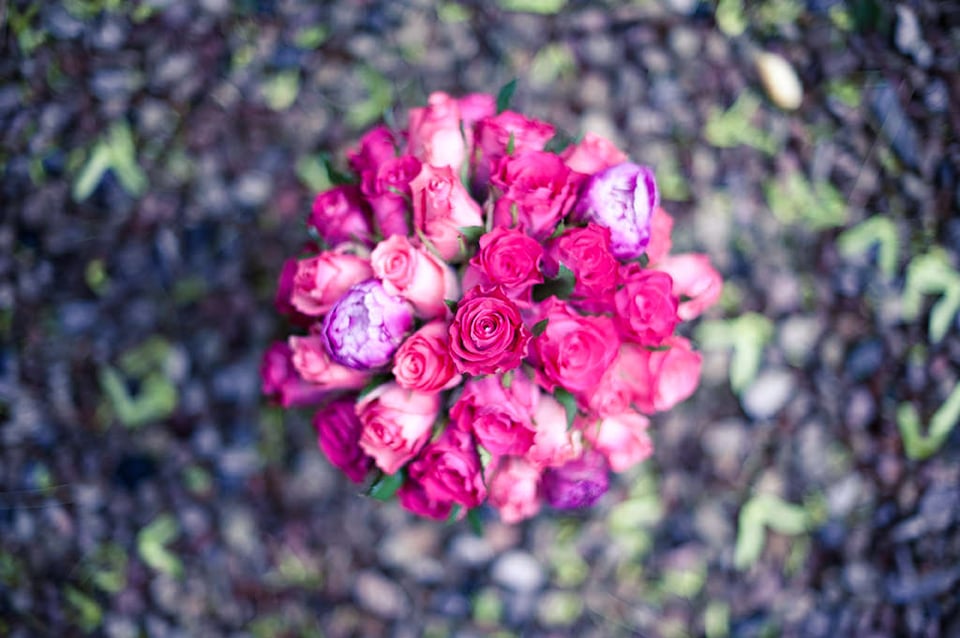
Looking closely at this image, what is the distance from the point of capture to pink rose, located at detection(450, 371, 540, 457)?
0.70m

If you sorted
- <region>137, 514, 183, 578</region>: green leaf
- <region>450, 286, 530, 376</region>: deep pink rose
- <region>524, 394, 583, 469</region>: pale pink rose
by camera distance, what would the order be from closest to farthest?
<region>450, 286, 530, 376</region>: deep pink rose → <region>524, 394, 583, 469</region>: pale pink rose → <region>137, 514, 183, 578</region>: green leaf

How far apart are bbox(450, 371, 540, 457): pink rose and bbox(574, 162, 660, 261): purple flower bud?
0.56 feet

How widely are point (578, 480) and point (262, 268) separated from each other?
1.99ft

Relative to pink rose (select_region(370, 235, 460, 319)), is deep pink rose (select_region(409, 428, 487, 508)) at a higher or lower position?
lower

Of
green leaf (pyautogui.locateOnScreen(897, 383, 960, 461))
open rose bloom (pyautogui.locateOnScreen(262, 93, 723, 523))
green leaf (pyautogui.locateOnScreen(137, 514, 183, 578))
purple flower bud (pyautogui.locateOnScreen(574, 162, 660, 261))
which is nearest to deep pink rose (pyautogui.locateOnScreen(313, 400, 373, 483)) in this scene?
open rose bloom (pyautogui.locateOnScreen(262, 93, 723, 523))

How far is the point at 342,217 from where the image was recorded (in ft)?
2.56

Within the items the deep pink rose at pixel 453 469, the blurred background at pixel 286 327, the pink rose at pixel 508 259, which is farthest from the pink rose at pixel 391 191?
the blurred background at pixel 286 327

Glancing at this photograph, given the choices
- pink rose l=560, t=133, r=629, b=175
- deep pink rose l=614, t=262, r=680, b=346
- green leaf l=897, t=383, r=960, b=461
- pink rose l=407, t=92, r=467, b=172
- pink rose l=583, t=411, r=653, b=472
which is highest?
pink rose l=407, t=92, r=467, b=172

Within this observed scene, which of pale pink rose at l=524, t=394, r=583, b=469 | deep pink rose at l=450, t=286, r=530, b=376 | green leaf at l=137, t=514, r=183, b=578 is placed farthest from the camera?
green leaf at l=137, t=514, r=183, b=578

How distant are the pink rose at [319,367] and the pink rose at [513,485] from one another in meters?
0.18

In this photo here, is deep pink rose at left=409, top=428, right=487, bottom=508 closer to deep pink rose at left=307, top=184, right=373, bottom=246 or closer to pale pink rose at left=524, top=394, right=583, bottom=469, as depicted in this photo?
pale pink rose at left=524, top=394, right=583, bottom=469

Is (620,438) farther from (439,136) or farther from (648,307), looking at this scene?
(439,136)

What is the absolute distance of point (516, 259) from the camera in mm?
667

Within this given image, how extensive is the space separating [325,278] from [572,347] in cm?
26
